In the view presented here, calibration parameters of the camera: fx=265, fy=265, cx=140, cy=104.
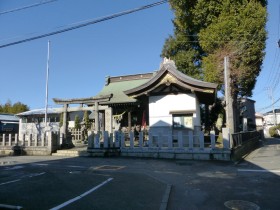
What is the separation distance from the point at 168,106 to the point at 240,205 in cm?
1270

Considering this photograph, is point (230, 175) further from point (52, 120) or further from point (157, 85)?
point (52, 120)

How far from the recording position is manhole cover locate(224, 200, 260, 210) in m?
6.58

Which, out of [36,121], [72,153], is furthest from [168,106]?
[36,121]

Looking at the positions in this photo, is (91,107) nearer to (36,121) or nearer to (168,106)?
(168,106)

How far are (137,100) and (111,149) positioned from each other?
6358mm

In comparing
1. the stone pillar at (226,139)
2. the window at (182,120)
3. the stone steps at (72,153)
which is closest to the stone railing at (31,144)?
the stone steps at (72,153)

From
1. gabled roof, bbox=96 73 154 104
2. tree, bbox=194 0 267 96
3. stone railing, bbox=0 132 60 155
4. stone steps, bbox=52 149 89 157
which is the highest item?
tree, bbox=194 0 267 96

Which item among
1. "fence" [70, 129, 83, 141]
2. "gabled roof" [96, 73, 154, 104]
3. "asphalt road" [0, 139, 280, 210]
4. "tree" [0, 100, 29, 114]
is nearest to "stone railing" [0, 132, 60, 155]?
"fence" [70, 129, 83, 141]

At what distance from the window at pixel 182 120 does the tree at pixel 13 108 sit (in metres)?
53.7

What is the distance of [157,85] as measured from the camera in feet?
63.6

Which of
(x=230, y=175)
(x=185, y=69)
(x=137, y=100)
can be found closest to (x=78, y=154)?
(x=137, y=100)

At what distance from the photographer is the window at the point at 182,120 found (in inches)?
742

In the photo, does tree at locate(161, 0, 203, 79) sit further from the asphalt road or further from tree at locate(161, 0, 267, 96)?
the asphalt road

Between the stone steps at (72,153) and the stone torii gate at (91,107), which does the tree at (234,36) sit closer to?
the stone torii gate at (91,107)
